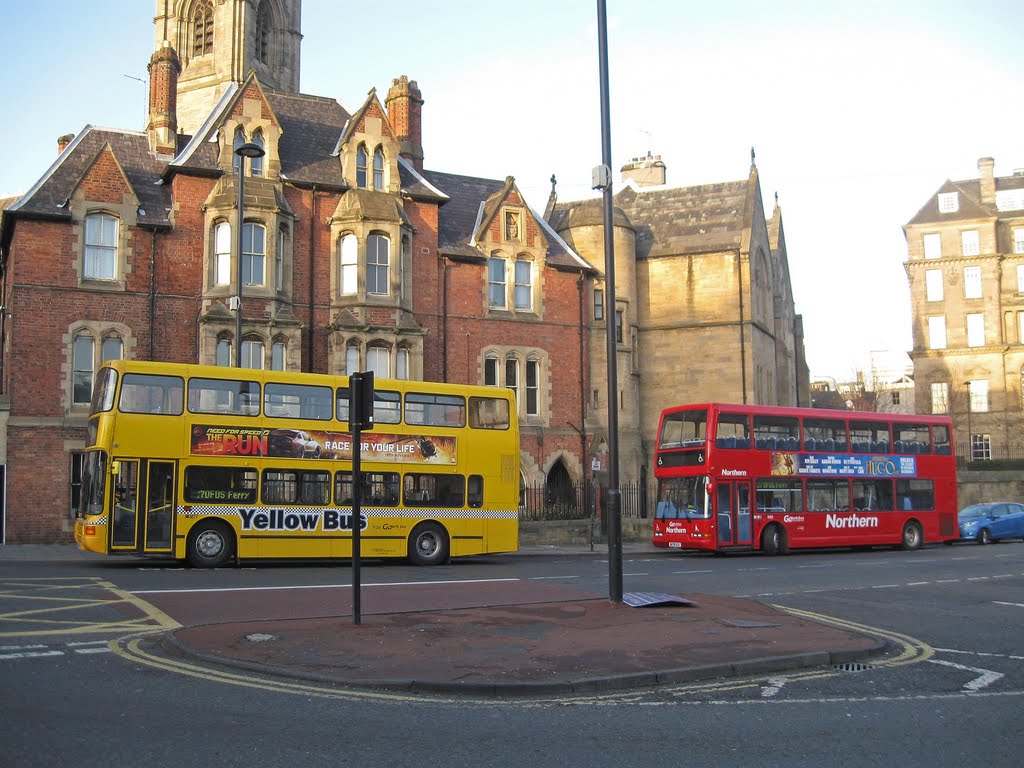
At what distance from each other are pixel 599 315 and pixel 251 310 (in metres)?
13.7

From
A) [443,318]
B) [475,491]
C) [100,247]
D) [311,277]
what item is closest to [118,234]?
[100,247]

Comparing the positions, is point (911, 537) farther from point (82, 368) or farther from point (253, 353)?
point (82, 368)

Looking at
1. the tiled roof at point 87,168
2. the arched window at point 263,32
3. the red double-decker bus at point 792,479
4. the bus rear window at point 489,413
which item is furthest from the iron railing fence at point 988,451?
the tiled roof at point 87,168

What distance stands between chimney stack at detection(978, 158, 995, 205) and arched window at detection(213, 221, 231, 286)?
186 ft

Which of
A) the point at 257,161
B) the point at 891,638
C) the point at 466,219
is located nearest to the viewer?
the point at 891,638

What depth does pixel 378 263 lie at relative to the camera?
3266 cm

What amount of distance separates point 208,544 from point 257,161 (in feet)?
51.0

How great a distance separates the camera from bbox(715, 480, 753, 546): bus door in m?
25.9

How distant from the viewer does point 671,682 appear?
884cm

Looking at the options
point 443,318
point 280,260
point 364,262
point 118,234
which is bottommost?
point 443,318

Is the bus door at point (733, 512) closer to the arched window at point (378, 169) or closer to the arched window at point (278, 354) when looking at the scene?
the arched window at point (278, 354)

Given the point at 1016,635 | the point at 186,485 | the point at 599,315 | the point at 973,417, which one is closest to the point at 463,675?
the point at 1016,635

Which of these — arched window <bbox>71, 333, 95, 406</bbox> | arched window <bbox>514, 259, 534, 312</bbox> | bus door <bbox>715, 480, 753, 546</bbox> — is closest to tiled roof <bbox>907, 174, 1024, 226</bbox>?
arched window <bbox>514, 259, 534, 312</bbox>

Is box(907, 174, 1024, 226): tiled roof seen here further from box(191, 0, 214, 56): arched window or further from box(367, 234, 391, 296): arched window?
box(367, 234, 391, 296): arched window
